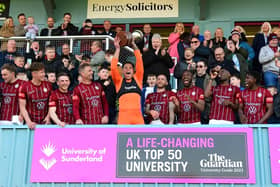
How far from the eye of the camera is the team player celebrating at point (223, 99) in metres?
7.13

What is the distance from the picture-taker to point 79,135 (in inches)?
253

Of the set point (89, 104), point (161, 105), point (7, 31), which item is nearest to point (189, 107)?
point (161, 105)

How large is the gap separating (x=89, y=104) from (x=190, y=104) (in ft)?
5.65

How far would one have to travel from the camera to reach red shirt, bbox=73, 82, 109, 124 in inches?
273

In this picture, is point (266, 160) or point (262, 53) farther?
point (262, 53)

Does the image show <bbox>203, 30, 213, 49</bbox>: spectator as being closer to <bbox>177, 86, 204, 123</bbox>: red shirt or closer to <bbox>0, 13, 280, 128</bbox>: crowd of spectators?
<bbox>0, 13, 280, 128</bbox>: crowd of spectators

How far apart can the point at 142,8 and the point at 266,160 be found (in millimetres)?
8276

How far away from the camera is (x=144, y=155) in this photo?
6.22 metres

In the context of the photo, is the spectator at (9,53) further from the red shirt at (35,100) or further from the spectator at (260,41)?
the spectator at (260,41)

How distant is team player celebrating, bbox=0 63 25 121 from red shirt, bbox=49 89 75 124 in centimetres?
74

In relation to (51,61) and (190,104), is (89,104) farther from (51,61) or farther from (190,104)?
(51,61)

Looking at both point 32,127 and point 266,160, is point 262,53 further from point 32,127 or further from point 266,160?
point 32,127

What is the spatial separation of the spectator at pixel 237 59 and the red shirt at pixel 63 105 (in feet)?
11.6

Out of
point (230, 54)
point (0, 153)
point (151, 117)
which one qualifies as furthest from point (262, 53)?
point (0, 153)
